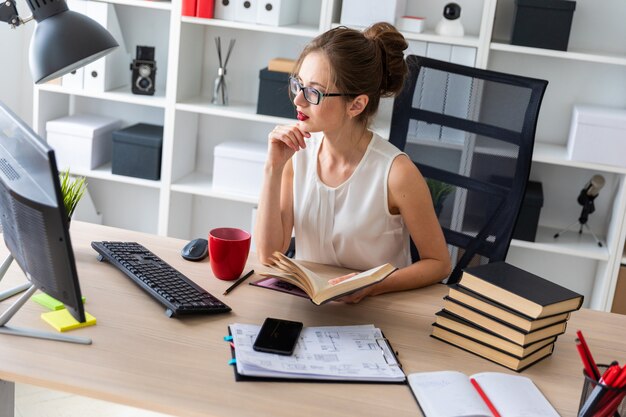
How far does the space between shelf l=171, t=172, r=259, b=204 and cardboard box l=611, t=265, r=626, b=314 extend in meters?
1.44

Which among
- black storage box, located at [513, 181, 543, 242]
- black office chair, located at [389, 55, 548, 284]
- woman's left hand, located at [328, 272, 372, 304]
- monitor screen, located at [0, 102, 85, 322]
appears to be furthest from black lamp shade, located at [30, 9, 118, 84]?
black storage box, located at [513, 181, 543, 242]

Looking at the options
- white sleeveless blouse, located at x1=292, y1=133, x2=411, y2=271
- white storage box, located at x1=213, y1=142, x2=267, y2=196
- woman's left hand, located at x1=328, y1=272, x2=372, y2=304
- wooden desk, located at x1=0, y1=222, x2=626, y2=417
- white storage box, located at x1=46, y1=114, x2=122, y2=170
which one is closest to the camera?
wooden desk, located at x1=0, y1=222, x2=626, y2=417

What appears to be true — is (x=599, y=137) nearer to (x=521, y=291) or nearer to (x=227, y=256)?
(x=521, y=291)

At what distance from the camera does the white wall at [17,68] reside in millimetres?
3578

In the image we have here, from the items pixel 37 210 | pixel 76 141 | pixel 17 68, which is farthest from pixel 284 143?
pixel 17 68

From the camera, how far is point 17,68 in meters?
3.67

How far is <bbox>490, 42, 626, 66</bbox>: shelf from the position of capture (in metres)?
2.94

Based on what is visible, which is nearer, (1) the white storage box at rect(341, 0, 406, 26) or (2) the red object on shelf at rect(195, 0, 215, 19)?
(1) the white storage box at rect(341, 0, 406, 26)

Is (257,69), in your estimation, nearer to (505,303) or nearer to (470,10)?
(470,10)

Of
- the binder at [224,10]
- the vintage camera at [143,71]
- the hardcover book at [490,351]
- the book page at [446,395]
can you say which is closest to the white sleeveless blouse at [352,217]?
the hardcover book at [490,351]

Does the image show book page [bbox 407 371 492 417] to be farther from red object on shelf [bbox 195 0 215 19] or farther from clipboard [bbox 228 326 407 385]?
red object on shelf [bbox 195 0 215 19]

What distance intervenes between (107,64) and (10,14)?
1781 millimetres

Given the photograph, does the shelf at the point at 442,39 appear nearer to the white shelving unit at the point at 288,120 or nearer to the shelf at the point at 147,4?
the white shelving unit at the point at 288,120

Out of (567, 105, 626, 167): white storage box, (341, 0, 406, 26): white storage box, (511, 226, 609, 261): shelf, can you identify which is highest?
(341, 0, 406, 26): white storage box
